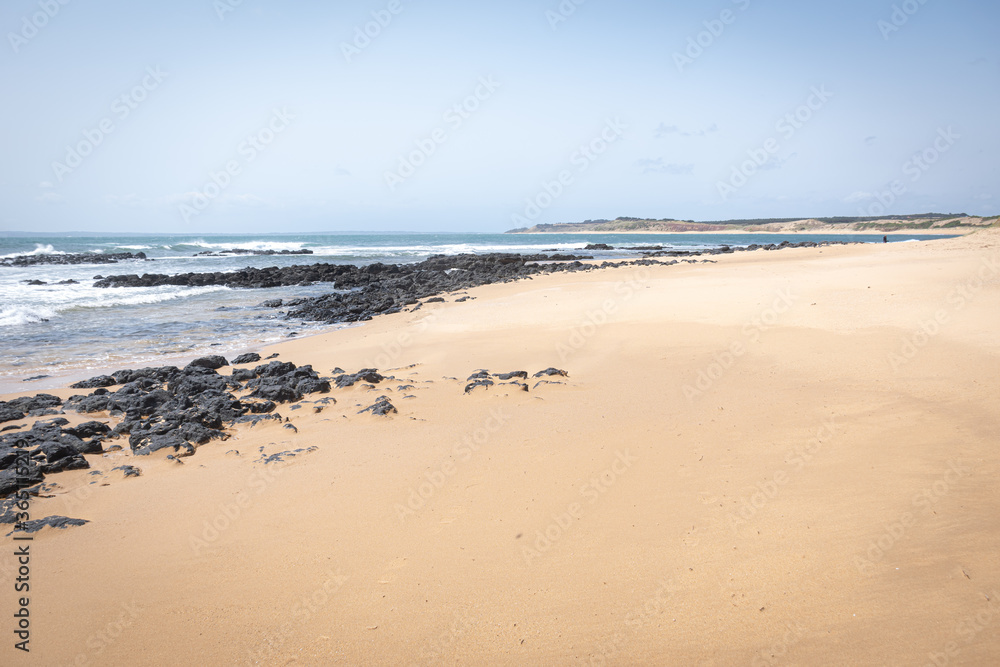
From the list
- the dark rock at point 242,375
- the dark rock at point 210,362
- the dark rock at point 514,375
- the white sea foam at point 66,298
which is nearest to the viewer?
the dark rock at point 514,375

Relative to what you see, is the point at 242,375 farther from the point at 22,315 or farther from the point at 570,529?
the point at 22,315

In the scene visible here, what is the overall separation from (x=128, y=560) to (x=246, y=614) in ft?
3.99

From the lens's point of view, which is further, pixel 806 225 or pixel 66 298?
pixel 806 225

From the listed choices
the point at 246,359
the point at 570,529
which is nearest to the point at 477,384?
the point at 570,529

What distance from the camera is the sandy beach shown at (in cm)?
271

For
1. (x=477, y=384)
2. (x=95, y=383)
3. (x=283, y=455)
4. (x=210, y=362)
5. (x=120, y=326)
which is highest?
(x=477, y=384)

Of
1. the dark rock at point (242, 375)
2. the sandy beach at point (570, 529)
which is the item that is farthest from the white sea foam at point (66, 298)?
the sandy beach at point (570, 529)

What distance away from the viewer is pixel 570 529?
3.59m

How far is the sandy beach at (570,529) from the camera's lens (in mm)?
2709

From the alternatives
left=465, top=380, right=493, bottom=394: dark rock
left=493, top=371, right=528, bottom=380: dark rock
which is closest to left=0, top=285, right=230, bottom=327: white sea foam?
left=465, top=380, right=493, bottom=394: dark rock

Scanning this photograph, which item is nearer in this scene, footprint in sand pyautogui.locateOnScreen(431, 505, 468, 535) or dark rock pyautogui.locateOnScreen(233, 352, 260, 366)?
footprint in sand pyautogui.locateOnScreen(431, 505, 468, 535)

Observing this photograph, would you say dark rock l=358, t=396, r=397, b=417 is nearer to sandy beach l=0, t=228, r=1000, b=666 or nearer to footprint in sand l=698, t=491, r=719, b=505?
sandy beach l=0, t=228, r=1000, b=666

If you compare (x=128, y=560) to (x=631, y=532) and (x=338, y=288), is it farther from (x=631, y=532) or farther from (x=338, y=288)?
(x=338, y=288)

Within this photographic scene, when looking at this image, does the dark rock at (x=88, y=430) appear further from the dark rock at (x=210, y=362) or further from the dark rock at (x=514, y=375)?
the dark rock at (x=514, y=375)
